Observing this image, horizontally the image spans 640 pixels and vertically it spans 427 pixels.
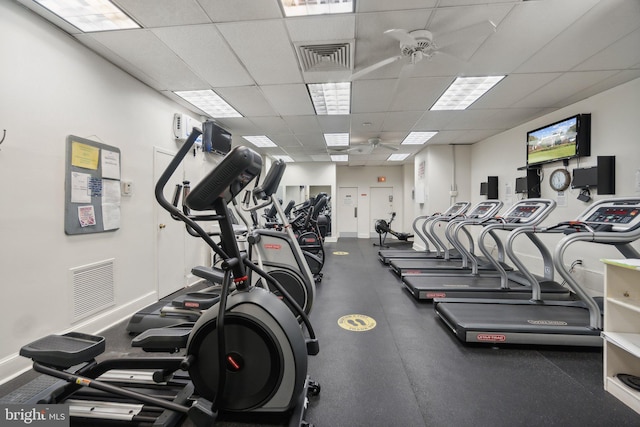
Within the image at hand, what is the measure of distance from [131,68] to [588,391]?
5.01 meters

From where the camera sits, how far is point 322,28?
7.20 ft

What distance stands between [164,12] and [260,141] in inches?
159

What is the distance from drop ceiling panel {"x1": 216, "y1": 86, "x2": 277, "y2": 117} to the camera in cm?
335

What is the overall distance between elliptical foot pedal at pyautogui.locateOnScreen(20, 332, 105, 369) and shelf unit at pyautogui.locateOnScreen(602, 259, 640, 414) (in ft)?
10.5

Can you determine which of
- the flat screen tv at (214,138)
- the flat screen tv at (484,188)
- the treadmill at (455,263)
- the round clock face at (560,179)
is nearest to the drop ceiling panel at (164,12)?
the flat screen tv at (214,138)

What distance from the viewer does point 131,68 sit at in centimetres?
283

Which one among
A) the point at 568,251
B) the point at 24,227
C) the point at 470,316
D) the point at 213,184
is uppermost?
the point at 213,184

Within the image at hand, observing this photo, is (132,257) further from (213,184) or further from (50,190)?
(213,184)

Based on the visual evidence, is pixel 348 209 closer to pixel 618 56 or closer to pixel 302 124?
pixel 302 124

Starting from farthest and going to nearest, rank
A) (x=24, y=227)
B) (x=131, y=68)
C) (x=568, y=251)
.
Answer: (x=568, y=251), (x=131, y=68), (x=24, y=227)

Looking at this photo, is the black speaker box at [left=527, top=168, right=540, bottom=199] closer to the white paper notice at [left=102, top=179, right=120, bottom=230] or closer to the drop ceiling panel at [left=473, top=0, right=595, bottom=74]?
the drop ceiling panel at [left=473, top=0, right=595, bottom=74]

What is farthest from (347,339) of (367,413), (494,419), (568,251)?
(568,251)

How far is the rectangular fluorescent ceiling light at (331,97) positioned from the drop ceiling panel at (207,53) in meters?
0.88

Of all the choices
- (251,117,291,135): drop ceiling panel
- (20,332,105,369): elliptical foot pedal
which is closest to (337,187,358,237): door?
(251,117,291,135): drop ceiling panel
